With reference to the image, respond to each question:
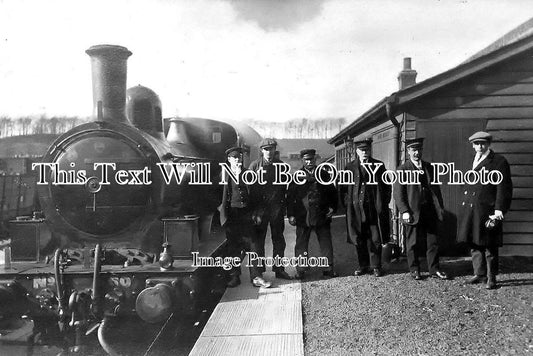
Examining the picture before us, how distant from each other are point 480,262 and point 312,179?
7.23 ft

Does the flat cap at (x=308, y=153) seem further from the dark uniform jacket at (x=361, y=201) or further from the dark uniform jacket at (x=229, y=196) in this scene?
the dark uniform jacket at (x=229, y=196)

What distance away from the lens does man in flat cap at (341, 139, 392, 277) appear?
5.46 metres

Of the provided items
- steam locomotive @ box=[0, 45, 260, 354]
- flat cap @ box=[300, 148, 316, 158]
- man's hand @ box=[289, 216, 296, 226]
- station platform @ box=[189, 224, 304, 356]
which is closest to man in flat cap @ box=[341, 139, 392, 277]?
flat cap @ box=[300, 148, 316, 158]

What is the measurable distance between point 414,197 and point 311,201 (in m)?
1.25

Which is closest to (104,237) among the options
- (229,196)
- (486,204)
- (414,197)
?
(229,196)

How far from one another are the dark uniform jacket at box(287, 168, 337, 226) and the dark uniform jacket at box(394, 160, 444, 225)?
827 mm

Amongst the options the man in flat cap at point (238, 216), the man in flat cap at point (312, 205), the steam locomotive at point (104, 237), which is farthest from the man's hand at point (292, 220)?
the steam locomotive at point (104, 237)

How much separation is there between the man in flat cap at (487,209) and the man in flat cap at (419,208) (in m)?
0.33

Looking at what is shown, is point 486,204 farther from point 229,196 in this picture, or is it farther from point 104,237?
point 104,237

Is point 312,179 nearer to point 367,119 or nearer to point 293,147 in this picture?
point 367,119

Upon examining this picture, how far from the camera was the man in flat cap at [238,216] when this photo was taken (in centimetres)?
538

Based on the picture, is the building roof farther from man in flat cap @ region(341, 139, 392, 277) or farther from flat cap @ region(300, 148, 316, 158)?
flat cap @ region(300, 148, 316, 158)

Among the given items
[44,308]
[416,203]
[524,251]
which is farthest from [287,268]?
[524,251]

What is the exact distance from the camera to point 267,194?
5.56 metres
